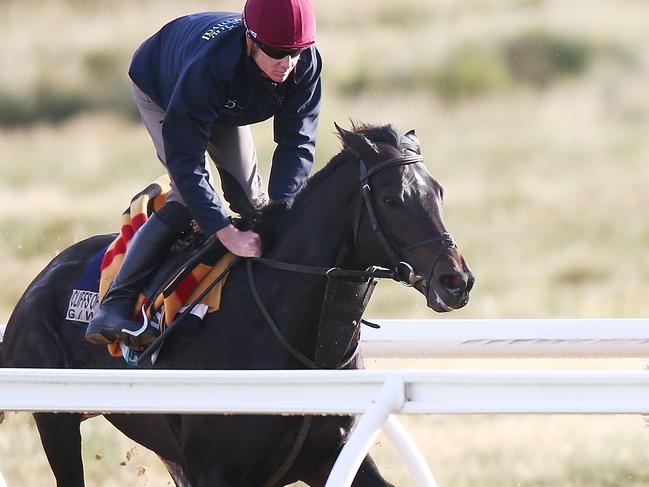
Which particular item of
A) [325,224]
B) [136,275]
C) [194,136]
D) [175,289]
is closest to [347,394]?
[325,224]

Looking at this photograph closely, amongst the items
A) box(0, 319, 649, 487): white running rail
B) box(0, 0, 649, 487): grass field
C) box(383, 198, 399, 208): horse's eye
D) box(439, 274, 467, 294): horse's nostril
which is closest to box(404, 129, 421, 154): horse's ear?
box(383, 198, 399, 208): horse's eye

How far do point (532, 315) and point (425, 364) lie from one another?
4.22 metres

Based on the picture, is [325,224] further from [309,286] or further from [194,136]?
[194,136]

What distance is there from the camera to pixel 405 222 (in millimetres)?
4738

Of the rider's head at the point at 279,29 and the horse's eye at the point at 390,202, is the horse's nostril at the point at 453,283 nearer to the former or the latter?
the horse's eye at the point at 390,202

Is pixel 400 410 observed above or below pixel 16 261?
above

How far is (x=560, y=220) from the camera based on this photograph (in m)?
19.5

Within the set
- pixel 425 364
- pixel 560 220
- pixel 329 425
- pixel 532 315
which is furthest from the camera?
pixel 560 220

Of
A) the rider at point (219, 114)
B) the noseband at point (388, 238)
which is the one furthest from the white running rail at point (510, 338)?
the noseband at point (388, 238)

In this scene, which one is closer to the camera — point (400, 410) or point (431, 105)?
point (400, 410)

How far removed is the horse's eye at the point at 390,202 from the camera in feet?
15.6

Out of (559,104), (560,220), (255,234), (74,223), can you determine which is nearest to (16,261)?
(74,223)

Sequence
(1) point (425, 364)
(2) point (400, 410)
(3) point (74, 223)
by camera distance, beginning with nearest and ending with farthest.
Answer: (2) point (400, 410) → (1) point (425, 364) → (3) point (74, 223)

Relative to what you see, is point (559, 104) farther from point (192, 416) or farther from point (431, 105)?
point (192, 416)
